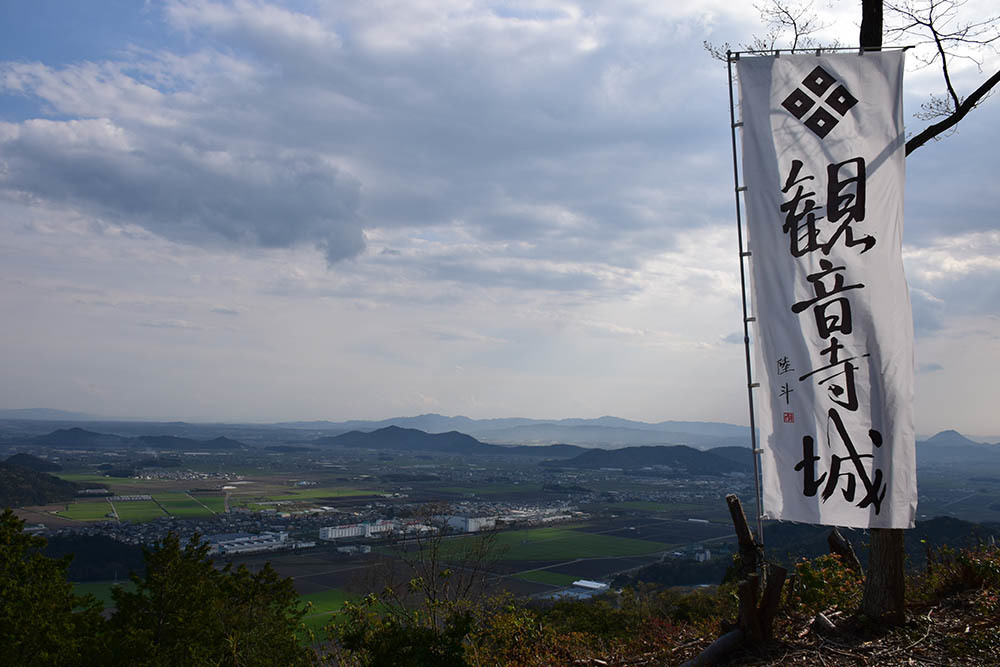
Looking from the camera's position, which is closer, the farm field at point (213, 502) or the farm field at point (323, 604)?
the farm field at point (323, 604)

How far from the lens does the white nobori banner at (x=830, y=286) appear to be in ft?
14.8

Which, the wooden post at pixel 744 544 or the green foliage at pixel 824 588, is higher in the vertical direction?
the wooden post at pixel 744 544

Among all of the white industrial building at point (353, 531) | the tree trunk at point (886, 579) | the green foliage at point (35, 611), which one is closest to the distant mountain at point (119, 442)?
the white industrial building at point (353, 531)

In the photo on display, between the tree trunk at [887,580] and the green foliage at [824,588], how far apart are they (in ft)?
1.91

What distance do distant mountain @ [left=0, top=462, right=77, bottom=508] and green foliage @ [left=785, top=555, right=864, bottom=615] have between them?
6744 cm

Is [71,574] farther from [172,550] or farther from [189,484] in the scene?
[189,484]

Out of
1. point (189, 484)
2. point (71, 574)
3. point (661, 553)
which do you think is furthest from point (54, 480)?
point (661, 553)

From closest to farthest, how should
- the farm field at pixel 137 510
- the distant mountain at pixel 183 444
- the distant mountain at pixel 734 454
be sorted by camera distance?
the farm field at pixel 137 510
the distant mountain at pixel 734 454
the distant mountain at pixel 183 444

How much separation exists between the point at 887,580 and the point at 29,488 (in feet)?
252

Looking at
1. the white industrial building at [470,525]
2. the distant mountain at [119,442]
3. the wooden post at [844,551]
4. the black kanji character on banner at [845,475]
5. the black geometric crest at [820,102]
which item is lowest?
the distant mountain at [119,442]

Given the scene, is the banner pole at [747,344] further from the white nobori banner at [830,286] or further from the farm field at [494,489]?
the farm field at [494,489]

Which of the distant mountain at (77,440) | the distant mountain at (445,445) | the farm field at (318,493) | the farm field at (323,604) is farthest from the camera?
the distant mountain at (445,445)

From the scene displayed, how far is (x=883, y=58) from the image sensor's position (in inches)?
191

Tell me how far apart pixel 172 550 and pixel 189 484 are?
82.8m
